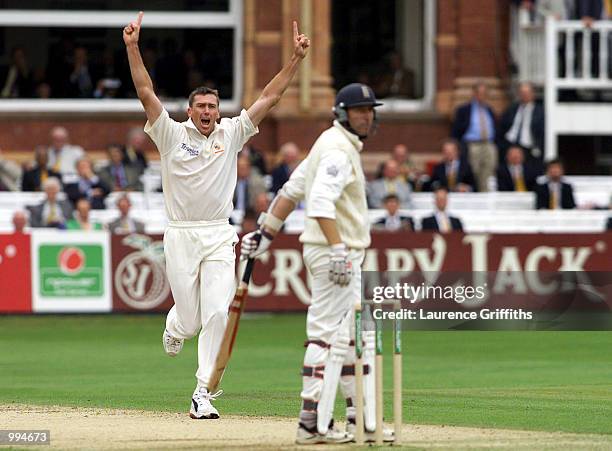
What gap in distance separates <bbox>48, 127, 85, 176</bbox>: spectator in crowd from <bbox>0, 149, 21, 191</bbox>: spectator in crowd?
1.64 feet

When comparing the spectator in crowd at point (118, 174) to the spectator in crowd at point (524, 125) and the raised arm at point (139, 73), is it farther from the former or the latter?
the raised arm at point (139, 73)

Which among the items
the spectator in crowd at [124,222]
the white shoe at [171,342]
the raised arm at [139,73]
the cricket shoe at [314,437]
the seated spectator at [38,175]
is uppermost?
the raised arm at [139,73]

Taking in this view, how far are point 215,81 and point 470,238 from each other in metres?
6.38

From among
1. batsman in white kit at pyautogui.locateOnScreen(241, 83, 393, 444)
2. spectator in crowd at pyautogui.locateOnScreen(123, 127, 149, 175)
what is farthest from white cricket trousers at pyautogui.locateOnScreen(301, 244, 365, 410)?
spectator in crowd at pyautogui.locateOnScreen(123, 127, 149, 175)

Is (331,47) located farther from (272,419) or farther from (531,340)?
(272,419)

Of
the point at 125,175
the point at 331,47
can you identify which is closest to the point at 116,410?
the point at 125,175

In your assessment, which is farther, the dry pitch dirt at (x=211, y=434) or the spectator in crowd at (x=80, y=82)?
the spectator in crowd at (x=80, y=82)

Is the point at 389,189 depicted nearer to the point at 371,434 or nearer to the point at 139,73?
the point at 139,73

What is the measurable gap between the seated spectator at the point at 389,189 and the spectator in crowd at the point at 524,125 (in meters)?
2.03

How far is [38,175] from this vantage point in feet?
79.1

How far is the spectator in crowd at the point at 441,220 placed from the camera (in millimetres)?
22969

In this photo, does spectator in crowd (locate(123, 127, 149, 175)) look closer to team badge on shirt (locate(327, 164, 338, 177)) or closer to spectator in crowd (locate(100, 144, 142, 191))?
spectator in crowd (locate(100, 144, 142, 191))

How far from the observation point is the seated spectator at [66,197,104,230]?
22.6 metres

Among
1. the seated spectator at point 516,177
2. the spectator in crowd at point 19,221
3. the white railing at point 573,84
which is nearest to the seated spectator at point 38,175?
the spectator in crowd at point 19,221
